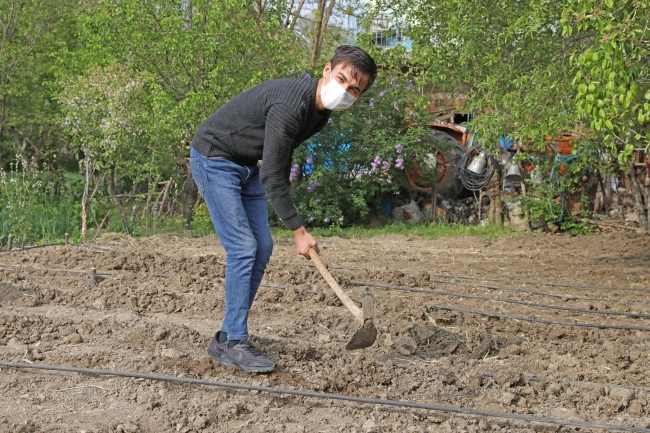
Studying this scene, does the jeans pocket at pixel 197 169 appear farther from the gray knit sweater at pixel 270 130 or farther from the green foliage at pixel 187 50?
the green foliage at pixel 187 50

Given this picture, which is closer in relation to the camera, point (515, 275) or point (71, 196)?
point (515, 275)

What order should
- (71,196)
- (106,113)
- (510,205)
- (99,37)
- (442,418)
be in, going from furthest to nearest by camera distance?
(71,196) → (510,205) → (99,37) → (106,113) → (442,418)

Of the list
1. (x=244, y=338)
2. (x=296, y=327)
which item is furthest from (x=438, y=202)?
(x=244, y=338)

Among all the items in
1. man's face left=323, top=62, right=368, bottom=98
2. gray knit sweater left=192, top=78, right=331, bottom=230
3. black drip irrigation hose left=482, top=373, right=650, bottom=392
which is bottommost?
black drip irrigation hose left=482, top=373, right=650, bottom=392

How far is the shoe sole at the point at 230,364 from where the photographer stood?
3.83 m

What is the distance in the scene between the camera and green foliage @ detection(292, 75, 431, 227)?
471 inches

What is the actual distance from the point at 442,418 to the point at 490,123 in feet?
12.2

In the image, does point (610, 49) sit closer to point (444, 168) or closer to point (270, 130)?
point (270, 130)

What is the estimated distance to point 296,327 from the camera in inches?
201

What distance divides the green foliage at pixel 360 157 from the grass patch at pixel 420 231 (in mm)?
315

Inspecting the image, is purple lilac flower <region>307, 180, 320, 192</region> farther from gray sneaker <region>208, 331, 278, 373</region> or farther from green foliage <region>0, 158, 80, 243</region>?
gray sneaker <region>208, 331, 278, 373</region>

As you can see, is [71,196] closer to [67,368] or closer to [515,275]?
[515,275]

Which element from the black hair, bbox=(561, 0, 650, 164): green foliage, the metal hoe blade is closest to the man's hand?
the metal hoe blade

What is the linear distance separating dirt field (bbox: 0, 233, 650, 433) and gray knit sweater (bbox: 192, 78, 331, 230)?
0.93 metres
